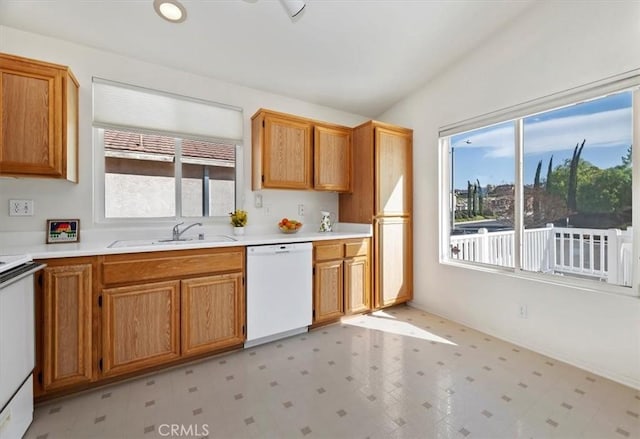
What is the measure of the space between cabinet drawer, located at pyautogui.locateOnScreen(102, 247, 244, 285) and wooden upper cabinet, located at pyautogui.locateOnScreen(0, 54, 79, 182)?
0.77 m

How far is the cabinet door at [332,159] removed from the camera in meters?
3.12

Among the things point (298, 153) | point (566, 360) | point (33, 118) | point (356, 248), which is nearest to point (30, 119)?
point (33, 118)

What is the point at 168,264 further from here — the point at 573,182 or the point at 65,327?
the point at 573,182

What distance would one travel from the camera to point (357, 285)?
3061 millimetres

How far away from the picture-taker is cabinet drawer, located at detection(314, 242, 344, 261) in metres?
2.78

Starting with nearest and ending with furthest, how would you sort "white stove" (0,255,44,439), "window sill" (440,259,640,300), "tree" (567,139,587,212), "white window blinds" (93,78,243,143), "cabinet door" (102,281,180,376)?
"white stove" (0,255,44,439) → "cabinet door" (102,281,180,376) → "window sill" (440,259,640,300) → "tree" (567,139,587,212) → "white window blinds" (93,78,243,143)

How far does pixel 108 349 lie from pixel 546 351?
3267mm

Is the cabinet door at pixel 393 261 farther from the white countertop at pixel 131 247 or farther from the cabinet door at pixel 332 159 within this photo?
the cabinet door at pixel 332 159

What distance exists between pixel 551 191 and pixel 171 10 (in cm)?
325

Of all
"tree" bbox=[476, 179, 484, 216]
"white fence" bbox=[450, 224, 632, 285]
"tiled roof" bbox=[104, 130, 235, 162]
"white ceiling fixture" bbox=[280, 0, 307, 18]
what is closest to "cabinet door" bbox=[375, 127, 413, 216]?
"tree" bbox=[476, 179, 484, 216]

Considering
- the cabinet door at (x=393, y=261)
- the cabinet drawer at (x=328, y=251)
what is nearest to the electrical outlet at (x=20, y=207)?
the cabinet drawer at (x=328, y=251)

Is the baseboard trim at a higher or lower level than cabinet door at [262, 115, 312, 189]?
lower

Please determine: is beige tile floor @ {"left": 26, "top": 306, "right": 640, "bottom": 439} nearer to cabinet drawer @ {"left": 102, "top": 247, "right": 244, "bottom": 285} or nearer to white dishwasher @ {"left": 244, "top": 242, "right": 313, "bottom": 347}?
white dishwasher @ {"left": 244, "top": 242, "right": 313, "bottom": 347}

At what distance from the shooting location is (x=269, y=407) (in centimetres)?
171
